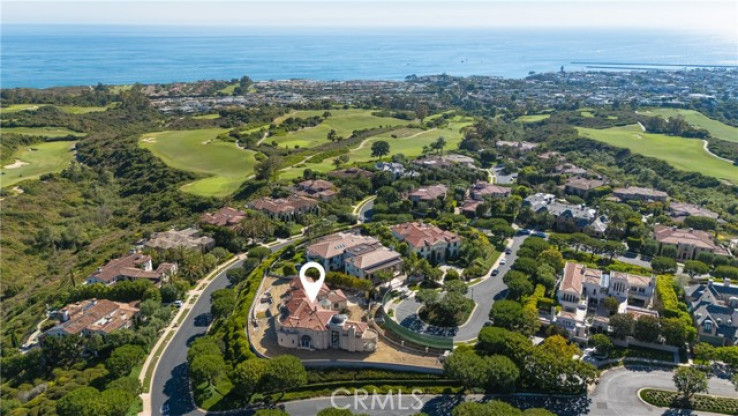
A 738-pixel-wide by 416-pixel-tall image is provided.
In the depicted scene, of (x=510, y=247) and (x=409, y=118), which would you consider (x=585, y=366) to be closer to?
(x=510, y=247)

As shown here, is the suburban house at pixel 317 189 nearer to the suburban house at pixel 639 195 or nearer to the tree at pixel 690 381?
the suburban house at pixel 639 195

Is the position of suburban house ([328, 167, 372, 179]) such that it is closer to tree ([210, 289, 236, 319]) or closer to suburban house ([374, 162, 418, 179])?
suburban house ([374, 162, 418, 179])

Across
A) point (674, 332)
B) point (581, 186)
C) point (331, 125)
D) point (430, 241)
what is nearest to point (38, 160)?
point (331, 125)

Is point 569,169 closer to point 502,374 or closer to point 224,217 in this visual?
point 224,217

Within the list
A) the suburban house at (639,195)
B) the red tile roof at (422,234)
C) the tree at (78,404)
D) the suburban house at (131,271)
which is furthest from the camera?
the suburban house at (639,195)

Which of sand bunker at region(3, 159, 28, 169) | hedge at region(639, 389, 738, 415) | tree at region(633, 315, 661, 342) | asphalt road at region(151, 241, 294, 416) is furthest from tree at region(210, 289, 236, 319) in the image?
sand bunker at region(3, 159, 28, 169)

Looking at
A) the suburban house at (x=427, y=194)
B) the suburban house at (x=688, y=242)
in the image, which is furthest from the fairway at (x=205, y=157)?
the suburban house at (x=688, y=242)
